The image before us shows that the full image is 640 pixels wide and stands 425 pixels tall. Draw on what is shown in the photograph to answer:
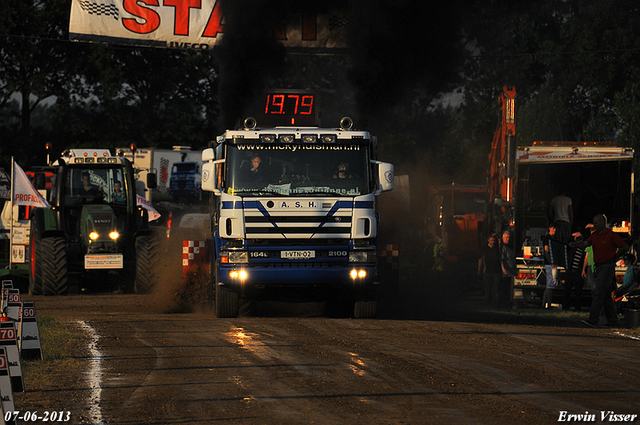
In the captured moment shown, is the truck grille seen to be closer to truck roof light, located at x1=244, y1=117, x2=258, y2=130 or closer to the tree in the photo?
truck roof light, located at x1=244, y1=117, x2=258, y2=130

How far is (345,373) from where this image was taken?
31.8 ft

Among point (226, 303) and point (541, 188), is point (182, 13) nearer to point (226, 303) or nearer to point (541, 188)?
point (541, 188)

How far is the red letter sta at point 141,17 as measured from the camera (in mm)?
28672

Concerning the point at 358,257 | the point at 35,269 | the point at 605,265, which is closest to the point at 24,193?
the point at 35,269

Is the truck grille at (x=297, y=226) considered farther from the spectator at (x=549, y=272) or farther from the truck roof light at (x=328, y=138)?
the spectator at (x=549, y=272)

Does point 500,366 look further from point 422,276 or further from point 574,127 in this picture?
point 574,127

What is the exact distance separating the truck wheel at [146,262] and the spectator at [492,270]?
708 centimetres

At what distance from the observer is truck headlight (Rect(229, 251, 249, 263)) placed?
1438 cm

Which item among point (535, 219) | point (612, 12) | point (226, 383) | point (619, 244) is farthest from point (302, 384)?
point (612, 12)

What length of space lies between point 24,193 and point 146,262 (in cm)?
334

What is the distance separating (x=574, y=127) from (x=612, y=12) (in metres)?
6.28

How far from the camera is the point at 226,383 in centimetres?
914

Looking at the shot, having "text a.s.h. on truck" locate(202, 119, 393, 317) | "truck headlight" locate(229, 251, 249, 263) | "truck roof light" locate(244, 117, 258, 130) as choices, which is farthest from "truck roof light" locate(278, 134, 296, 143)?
"truck headlight" locate(229, 251, 249, 263)

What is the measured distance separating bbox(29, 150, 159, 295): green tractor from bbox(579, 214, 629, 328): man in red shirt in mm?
9108
